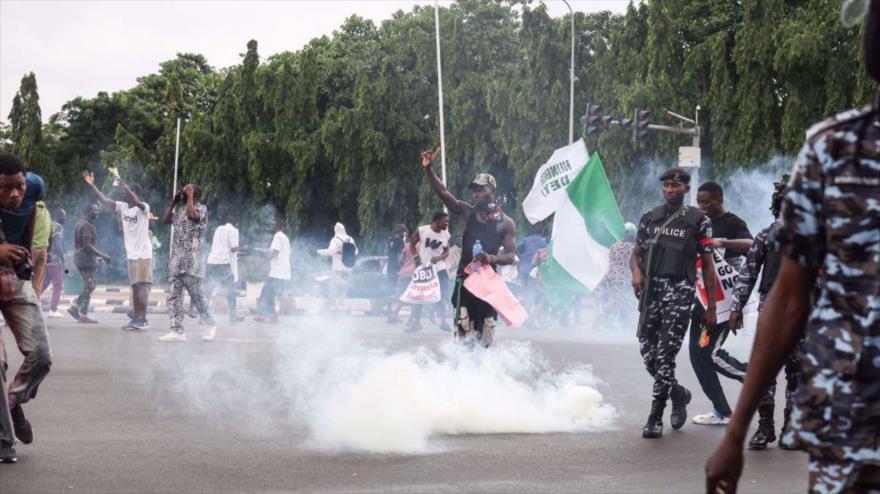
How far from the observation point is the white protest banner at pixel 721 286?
28.8ft

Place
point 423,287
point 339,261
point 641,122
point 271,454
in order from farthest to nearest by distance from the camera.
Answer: point 641,122
point 339,261
point 423,287
point 271,454

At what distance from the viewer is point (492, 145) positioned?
143 feet

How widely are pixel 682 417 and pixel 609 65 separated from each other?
3088cm

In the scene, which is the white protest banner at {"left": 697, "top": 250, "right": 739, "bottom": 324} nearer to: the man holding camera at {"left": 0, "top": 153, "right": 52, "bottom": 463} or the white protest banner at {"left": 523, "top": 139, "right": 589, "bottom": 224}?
the man holding camera at {"left": 0, "top": 153, "right": 52, "bottom": 463}

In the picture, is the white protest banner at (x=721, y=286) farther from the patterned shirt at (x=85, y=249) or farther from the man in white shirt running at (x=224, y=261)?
the patterned shirt at (x=85, y=249)

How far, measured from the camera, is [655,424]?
812cm

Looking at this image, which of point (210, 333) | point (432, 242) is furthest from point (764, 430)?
point (432, 242)

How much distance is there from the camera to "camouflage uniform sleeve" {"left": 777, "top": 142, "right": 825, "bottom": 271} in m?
2.59

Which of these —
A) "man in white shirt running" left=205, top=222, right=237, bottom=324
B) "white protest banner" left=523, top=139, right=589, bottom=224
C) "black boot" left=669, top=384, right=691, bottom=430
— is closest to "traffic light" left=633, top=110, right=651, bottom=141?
"white protest banner" left=523, top=139, right=589, bottom=224

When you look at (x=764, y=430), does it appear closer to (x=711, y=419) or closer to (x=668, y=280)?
(x=711, y=419)

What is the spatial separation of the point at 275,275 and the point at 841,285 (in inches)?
692

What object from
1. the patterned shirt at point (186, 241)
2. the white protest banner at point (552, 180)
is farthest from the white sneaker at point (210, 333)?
the white protest banner at point (552, 180)

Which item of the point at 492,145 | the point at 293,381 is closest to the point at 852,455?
the point at 293,381

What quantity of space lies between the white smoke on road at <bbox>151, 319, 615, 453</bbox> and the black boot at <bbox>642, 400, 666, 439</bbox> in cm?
44
